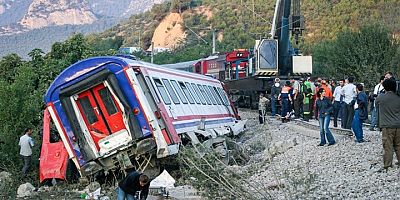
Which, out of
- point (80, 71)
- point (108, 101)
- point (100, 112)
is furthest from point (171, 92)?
point (80, 71)

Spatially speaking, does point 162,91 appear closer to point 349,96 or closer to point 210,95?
point 349,96

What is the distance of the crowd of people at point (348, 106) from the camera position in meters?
11.0

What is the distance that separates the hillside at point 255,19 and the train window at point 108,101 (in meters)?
37.4

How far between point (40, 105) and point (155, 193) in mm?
7965

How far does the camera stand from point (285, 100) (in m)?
22.5

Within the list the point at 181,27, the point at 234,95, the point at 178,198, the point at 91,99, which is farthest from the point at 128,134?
the point at 181,27

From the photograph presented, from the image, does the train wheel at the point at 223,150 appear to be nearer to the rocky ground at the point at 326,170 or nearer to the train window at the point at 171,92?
the rocky ground at the point at 326,170

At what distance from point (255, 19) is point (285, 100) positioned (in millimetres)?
56420

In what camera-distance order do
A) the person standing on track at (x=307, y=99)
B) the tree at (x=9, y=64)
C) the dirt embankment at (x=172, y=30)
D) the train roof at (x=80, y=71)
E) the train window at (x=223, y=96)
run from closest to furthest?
1. the train roof at (x=80, y=71)
2. the person standing on track at (x=307, y=99)
3. the train window at (x=223, y=96)
4. the tree at (x=9, y=64)
5. the dirt embankment at (x=172, y=30)

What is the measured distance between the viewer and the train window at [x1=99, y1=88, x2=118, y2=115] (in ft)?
45.5

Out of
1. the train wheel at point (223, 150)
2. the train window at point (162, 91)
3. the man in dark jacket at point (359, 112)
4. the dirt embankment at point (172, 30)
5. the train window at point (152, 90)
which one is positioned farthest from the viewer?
the dirt embankment at point (172, 30)

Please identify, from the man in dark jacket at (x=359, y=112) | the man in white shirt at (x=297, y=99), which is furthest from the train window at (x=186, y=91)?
the man in white shirt at (x=297, y=99)

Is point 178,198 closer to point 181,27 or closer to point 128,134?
point 128,134

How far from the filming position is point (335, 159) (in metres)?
13.6
